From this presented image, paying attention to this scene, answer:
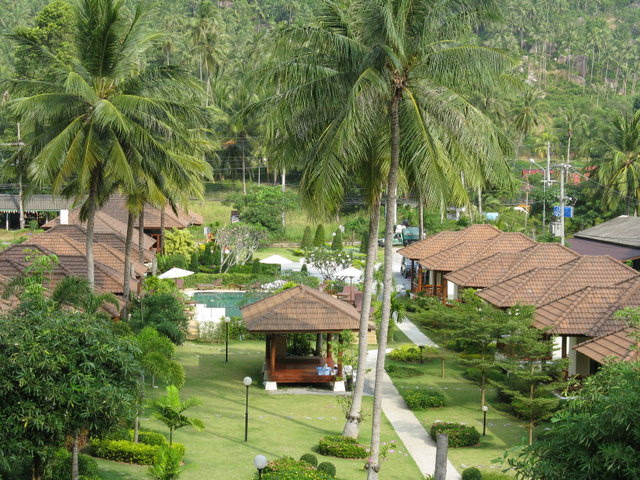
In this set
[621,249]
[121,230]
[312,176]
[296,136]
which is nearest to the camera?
[312,176]

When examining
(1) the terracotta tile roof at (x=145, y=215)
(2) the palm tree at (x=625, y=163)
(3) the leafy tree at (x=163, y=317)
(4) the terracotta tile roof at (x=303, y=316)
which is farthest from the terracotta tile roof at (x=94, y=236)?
(2) the palm tree at (x=625, y=163)

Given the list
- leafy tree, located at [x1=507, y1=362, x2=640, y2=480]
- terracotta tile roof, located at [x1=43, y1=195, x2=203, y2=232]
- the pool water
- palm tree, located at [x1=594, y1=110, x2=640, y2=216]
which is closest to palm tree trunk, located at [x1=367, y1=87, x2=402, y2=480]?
leafy tree, located at [x1=507, y1=362, x2=640, y2=480]

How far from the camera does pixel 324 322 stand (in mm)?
28188

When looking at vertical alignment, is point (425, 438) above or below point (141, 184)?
below

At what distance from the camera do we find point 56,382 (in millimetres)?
15164

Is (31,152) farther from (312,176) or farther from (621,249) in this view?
(621,249)

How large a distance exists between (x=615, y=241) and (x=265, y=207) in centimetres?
2768

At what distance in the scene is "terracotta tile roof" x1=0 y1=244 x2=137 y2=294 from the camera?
30.0 metres

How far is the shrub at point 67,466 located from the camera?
17391 millimetres

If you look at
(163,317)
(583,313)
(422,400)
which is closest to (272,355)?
(163,317)

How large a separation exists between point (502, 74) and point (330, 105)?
4.30m

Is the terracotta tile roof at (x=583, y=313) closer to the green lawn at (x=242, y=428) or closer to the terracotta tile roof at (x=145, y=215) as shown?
the green lawn at (x=242, y=428)

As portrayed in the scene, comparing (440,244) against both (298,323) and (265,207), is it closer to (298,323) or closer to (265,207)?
(298,323)

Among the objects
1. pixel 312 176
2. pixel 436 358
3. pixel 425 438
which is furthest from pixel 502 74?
pixel 436 358
